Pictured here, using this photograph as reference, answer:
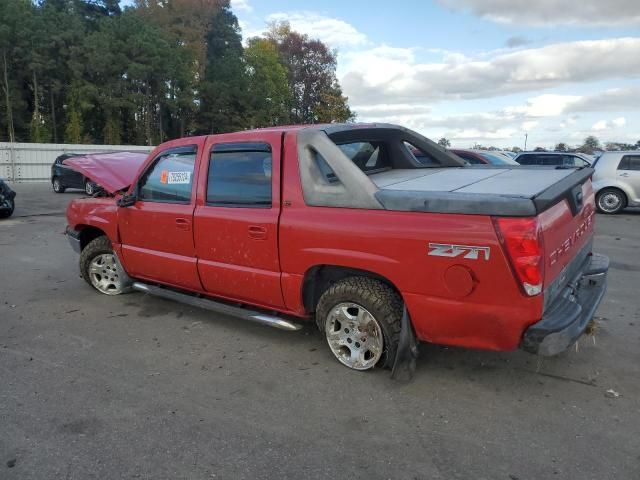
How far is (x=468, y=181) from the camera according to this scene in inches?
149

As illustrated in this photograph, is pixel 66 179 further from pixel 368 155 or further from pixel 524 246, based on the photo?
pixel 524 246

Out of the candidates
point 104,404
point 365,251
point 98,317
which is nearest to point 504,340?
point 365,251

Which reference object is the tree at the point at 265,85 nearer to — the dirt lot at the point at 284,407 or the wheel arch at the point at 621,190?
the wheel arch at the point at 621,190

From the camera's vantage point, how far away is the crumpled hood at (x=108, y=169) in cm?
547

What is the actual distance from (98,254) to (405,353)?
12.6 feet

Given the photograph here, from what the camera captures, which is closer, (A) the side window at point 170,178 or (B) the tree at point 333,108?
(A) the side window at point 170,178

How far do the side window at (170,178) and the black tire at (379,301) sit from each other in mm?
1726

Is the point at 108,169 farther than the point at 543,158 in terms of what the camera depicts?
No

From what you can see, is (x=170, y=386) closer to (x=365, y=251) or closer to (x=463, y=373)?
(x=365, y=251)

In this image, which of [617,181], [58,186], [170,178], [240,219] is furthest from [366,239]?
[58,186]

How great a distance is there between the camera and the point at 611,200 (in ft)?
42.4

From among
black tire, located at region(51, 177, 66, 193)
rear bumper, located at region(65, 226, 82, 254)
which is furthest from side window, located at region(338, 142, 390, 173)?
black tire, located at region(51, 177, 66, 193)

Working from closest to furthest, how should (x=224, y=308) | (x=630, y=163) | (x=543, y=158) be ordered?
(x=224, y=308), (x=630, y=163), (x=543, y=158)

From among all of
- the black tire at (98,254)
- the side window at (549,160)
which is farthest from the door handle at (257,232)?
the side window at (549,160)
